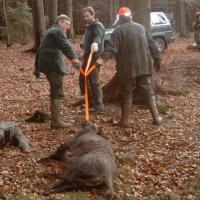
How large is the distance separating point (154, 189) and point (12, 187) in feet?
6.77

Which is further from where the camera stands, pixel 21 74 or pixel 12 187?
pixel 21 74

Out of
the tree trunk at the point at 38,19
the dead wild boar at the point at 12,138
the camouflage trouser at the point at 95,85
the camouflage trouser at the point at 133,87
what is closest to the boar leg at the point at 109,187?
the dead wild boar at the point at 12,138

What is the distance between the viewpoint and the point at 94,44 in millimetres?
9859

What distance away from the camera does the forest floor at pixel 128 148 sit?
6.95 metres

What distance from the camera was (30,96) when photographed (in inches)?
510

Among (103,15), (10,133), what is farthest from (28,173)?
(103,15)

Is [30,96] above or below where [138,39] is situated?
below

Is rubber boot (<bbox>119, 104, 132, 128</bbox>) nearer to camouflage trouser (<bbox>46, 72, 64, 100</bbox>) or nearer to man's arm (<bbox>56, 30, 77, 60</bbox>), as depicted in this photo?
camouflage trouser (<bbox>46, 72, 64, 100</bbox>)

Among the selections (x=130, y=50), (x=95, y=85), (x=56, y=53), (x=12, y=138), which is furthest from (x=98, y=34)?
(x=12, y=138)

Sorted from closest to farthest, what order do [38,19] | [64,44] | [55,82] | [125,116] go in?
[64,44] → [55,82] → [125,116] → [38,19]

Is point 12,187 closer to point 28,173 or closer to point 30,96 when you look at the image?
point 28,173

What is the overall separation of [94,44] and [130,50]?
31.3 inches

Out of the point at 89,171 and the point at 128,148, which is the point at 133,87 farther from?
the point at 89,171

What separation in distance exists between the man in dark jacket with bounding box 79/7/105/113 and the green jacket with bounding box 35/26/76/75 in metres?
1.07
